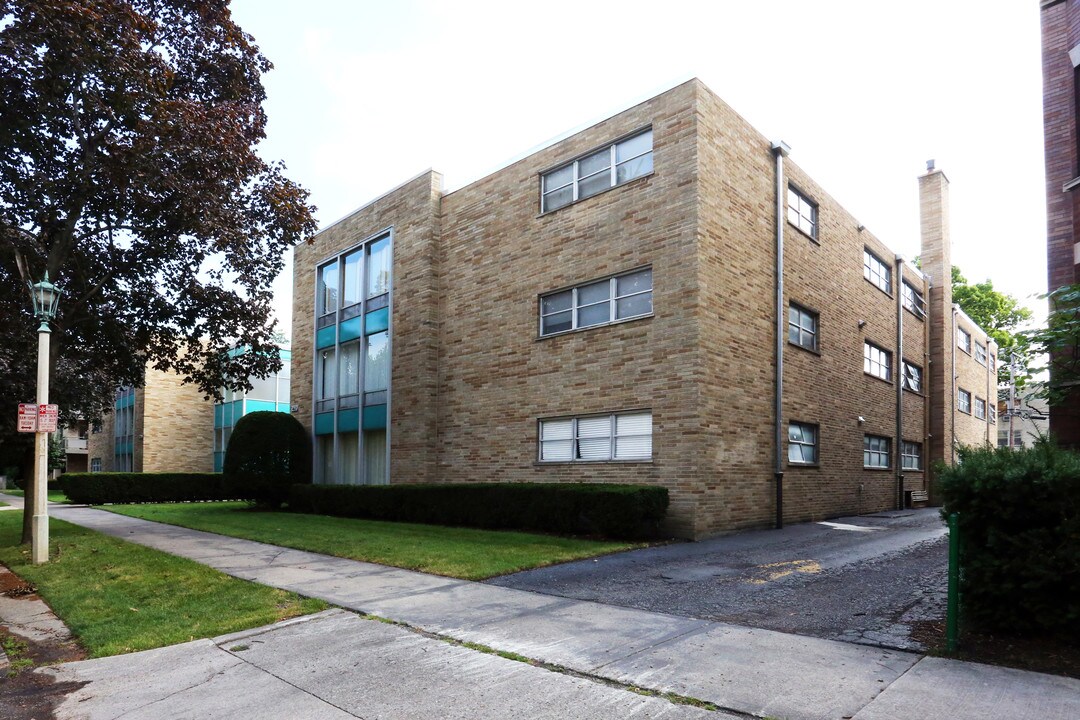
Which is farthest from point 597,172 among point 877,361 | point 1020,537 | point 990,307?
point 990,307

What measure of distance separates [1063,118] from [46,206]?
52.0ft

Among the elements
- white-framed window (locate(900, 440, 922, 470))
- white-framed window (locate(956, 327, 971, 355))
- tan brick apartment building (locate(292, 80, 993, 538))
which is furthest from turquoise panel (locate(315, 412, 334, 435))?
white-framed window (locate(956, 327, 971, 355))

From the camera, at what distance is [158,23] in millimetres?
13836

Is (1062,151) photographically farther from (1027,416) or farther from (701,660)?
(701,660)

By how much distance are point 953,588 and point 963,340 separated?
91.9 feet

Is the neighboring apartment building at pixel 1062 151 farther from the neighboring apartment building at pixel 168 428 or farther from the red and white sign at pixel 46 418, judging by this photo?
the neighboring apartment building at pixel 168 428

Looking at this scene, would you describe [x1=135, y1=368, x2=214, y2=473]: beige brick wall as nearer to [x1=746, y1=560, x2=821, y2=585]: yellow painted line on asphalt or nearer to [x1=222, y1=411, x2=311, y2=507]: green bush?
[x1=222, y1=411, x2=311, y2=507]: green bush

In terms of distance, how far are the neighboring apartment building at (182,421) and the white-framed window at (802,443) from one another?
24.6m

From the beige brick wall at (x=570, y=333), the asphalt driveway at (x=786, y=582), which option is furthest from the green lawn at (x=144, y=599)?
the beige brick wall at (x=570, y=333)

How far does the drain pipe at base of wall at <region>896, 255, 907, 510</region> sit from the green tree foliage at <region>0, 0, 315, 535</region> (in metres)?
17.6

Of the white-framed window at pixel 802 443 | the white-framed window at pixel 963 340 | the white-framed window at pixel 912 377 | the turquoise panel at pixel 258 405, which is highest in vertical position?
the white-framed window at pixel 963 340

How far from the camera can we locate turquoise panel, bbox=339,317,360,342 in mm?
21656

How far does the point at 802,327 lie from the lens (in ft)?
56.0

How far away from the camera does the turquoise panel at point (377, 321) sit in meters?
20.5
